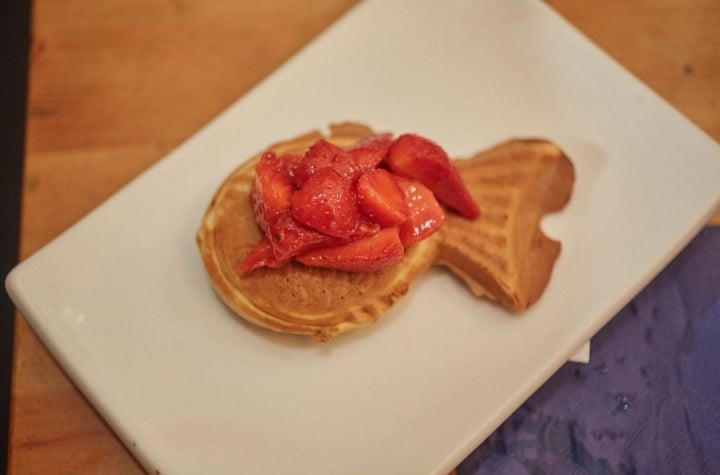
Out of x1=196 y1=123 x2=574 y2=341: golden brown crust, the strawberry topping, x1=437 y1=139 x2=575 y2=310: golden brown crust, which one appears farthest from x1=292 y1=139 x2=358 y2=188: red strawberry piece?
x1=437 y1=139 x2=575 y2=310: golden brown crust

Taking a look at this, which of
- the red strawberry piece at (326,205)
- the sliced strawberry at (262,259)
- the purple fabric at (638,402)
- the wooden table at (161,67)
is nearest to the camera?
the red strawberry piece at (326,205)

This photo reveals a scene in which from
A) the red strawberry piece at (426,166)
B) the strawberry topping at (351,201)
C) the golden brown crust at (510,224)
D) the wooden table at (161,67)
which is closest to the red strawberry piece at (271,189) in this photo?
the strawberry topping at (351,201)

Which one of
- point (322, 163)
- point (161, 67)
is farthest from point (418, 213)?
point (161, 67)

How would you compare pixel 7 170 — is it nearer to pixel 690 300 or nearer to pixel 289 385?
pixel 289 385

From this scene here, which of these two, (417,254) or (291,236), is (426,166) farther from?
(291,236)

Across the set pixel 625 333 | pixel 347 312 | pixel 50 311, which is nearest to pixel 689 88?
pixel 625 333

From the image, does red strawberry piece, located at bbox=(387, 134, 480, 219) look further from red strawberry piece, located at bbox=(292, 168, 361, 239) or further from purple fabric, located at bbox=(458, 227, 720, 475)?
purple fabric, located at bbox=(458, 227, 720, 475)

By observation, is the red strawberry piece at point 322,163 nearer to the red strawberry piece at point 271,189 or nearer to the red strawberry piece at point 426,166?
the red strawberry piece at point 271,189
